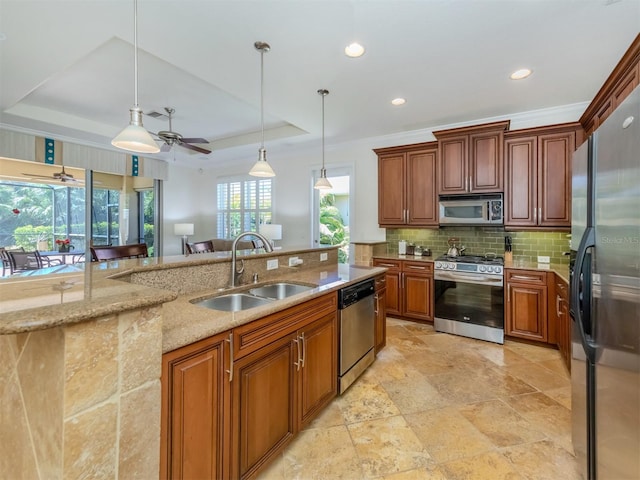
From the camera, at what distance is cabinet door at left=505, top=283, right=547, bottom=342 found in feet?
10.6

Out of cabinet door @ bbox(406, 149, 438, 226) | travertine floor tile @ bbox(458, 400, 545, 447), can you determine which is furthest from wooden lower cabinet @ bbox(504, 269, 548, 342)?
travertine floor tile @ bbox(458, 400, 545, 447)

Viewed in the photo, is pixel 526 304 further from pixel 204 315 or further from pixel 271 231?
pixel 271 231

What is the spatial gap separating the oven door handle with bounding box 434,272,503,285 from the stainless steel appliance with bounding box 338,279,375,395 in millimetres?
1442

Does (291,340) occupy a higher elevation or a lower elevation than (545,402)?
higher

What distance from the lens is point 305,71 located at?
2.69 metres

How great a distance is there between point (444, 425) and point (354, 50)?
286cm

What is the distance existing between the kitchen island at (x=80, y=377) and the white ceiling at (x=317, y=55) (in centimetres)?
193

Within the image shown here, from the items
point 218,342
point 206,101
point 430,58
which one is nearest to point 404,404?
point 218,342

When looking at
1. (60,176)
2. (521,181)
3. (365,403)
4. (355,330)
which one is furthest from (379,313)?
(60,176)

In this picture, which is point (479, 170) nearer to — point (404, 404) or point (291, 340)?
point (404, 404)

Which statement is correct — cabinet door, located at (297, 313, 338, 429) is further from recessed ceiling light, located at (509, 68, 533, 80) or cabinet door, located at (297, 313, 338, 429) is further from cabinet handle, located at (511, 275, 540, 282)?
recessed ceiling light, located at (509, 68, 533, 80)

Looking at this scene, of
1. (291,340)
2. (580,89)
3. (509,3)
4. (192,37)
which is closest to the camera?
(291,340)

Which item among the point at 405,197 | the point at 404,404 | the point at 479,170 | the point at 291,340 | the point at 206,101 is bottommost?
the point at 404,404

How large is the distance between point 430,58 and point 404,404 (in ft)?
9.22
